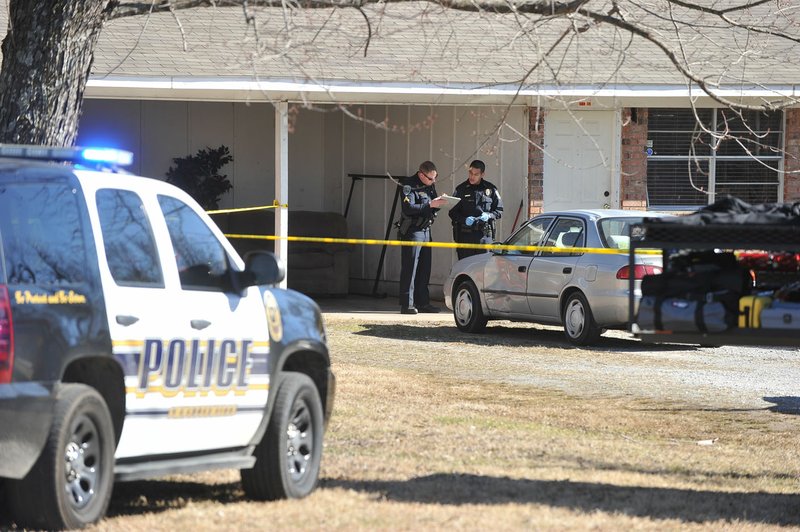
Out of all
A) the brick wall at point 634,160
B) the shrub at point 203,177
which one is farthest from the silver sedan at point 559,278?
Result: the shrub at point 203,177

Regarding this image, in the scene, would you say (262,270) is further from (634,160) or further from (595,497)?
(634,160)

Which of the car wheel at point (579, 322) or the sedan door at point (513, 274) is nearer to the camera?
the car wheel at point (579, 322)

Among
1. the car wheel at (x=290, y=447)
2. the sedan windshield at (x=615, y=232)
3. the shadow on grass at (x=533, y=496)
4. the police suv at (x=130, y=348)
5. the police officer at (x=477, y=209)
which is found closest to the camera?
the police suv at (x=130, y=348)

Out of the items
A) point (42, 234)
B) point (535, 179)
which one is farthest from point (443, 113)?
point (42, 234)

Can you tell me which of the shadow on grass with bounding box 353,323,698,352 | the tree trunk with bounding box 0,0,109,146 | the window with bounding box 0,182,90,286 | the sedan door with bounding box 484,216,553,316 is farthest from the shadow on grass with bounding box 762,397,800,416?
the window with bounding box 0,182,90,286

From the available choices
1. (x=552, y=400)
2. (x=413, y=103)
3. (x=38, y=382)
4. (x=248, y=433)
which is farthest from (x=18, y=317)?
(x=413, y=103)

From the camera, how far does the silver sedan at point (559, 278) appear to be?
15.3 meters

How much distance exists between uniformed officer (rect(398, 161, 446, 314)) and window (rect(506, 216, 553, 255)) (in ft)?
5.11

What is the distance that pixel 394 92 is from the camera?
1830cm

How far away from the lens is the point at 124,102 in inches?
928

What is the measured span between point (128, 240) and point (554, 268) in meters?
9.95

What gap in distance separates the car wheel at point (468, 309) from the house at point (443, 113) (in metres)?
1.96

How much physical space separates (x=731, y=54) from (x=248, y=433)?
13.5m

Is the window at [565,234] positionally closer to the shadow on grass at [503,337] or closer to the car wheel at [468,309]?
the shadow on grass at [503,337]
